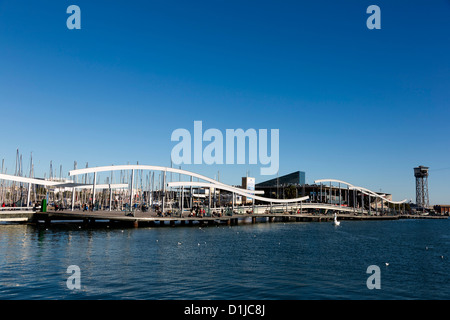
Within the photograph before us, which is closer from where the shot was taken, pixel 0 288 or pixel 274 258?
pixel 0 288

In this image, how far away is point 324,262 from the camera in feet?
99.3

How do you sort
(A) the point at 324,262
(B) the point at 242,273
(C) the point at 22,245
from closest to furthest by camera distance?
(B) the point at 242,273, (A) the point at 324,262, (C) the point at 22,245

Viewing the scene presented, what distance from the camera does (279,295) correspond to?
19250 mm

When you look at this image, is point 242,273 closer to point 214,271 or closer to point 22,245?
point 214,271

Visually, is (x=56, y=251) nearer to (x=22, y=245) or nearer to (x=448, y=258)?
(x=22, y=245)

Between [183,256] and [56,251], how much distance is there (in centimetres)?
1179

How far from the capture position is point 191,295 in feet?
61.2

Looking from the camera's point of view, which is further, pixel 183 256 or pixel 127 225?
pixel 127 225

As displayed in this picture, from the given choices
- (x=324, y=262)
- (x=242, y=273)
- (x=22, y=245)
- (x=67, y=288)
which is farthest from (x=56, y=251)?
(x=324, y=262)
